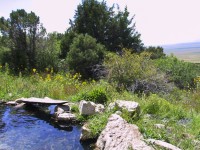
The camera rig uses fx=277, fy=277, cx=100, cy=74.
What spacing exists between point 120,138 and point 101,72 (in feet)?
26.3

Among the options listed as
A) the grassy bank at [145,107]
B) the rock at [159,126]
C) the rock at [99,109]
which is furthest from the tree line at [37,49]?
the rock at [159,126]

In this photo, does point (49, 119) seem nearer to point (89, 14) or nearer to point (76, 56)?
point (76, 56)

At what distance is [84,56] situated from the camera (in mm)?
13602

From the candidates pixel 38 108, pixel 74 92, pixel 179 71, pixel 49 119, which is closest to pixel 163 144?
pixel 49 119

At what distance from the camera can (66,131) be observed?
6.89 meters

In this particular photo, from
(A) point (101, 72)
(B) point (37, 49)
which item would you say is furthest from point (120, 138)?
(B) point (37, 49)

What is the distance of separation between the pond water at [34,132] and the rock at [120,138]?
0.68m

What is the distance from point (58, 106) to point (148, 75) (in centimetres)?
442

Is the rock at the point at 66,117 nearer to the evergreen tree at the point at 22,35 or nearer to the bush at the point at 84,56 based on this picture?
the bush at the point at 84,56

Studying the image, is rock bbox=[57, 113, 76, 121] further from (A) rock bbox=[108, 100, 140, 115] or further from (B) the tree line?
(B) the tree line

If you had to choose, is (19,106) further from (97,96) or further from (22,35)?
(22,35)

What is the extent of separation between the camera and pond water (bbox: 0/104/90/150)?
5.96m

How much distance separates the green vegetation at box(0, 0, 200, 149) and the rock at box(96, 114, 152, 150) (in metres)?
0.40

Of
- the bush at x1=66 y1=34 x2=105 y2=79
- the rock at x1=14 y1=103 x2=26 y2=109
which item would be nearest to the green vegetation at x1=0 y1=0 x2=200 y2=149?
the bush at x1=66 y1=34 x2=105 y2=79
